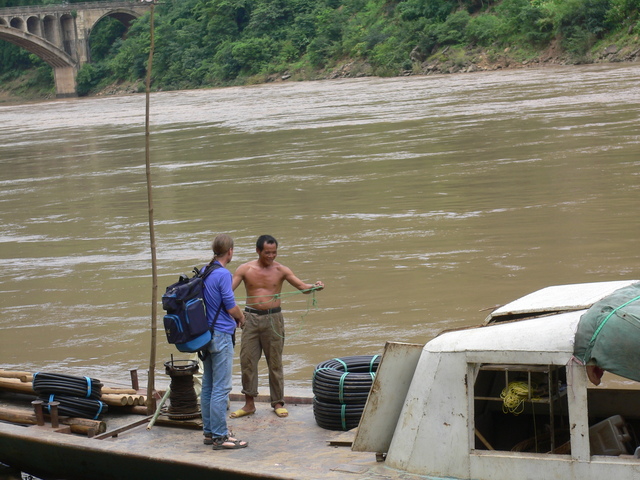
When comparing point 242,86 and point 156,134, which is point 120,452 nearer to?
point 156,134

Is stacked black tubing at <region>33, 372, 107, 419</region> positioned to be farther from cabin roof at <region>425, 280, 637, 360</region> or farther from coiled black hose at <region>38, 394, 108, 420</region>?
cabin roof at <region>425, 280, 637, 360</region>

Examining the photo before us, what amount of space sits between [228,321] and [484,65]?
45.5 m

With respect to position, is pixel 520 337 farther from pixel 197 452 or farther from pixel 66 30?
pixel 66 30

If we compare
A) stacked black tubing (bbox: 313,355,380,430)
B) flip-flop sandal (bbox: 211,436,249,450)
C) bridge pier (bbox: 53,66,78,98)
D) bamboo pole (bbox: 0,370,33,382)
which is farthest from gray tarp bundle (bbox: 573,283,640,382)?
bridge pier (bbox: 53,66,78,98)

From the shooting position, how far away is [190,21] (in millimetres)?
81438

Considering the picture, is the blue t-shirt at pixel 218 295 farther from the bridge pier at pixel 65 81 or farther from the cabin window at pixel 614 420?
the bridge pier at pixel 65 81

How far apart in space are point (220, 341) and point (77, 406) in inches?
69.1

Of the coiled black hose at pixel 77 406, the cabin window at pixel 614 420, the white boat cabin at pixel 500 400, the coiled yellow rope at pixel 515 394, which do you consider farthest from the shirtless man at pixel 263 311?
the cabin window at pixel 614 420

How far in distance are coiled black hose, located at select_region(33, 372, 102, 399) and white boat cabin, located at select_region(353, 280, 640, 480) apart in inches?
102

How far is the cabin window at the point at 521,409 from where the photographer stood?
5359mm

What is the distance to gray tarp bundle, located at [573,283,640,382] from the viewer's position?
481 cm

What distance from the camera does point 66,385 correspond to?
24.6ft

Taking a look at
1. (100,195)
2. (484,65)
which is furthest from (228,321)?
(484,65)

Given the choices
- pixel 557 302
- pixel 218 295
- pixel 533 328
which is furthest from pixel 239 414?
pixel 533 328
